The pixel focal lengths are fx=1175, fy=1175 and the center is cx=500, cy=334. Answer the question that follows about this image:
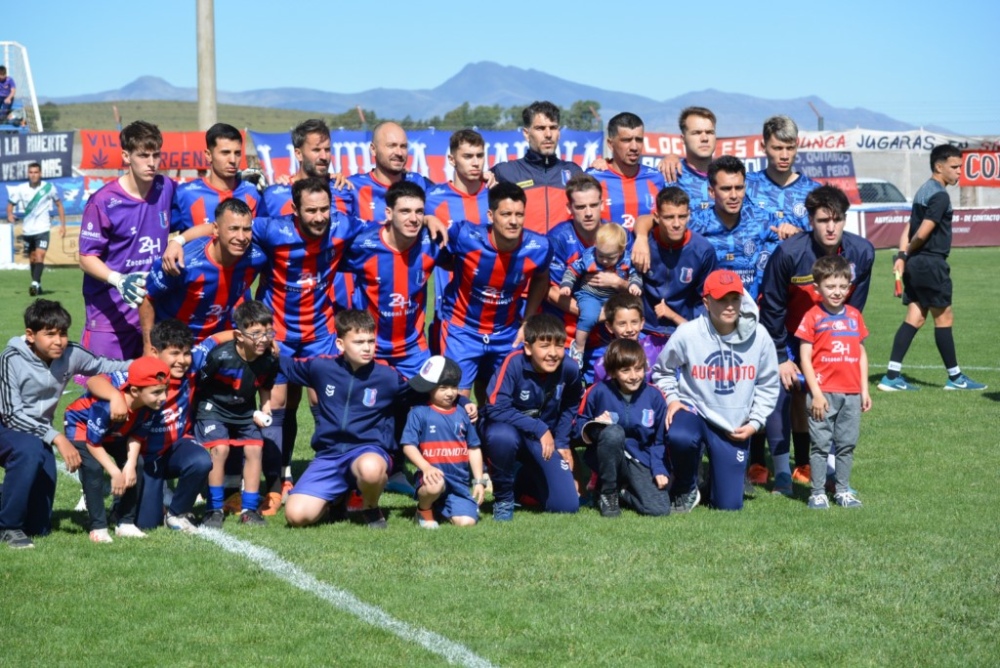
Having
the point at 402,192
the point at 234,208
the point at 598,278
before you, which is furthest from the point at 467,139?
the point at 234,208

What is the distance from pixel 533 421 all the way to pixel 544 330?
555 mm

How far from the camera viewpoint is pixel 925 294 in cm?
1131

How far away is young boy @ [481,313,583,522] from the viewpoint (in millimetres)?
6961

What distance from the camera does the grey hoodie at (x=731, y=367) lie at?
281 inches

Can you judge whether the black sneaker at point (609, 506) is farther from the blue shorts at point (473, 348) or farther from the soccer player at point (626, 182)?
the soccer player at point (626, 182)

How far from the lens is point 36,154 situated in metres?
29.6

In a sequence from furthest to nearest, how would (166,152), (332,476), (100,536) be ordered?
(166,152)
(332,476)
(100,536)

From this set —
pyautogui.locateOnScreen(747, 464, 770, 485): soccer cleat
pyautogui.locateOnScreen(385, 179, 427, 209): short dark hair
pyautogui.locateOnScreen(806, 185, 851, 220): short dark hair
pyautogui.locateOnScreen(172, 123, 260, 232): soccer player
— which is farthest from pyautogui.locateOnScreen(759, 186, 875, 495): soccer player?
pyautogui.locateOnScreen(172, 123, 260, 232): soccer player

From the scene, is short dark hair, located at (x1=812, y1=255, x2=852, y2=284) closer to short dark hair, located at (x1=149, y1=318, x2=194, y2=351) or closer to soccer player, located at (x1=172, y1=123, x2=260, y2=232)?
soccer player, located at (x1=172, y1=123, x2=260, y2=232)

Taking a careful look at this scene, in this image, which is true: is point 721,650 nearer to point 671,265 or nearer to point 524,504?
point 524,504

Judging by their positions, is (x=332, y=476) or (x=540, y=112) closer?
(x=332, y=476)

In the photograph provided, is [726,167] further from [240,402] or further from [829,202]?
[240,402]

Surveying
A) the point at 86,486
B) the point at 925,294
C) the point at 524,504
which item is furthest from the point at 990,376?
the point at 86,486

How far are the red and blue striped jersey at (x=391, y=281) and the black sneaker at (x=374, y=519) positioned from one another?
3.76ft
